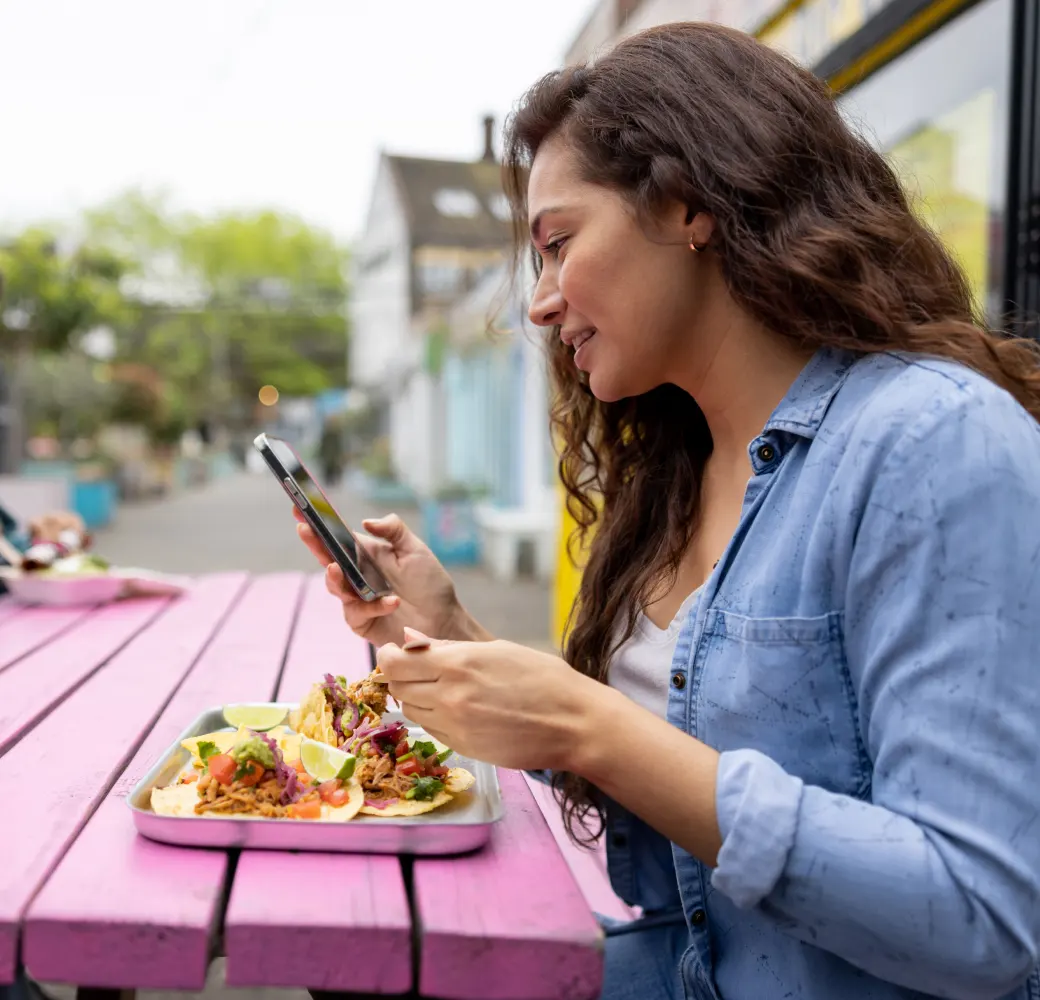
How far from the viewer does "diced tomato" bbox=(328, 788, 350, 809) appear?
1230mm

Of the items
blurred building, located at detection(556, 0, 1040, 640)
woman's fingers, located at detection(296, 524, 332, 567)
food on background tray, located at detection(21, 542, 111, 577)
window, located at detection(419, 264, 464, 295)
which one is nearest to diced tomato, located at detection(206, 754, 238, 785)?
woman's fingers, located at detection(296, 524, 332, 567)

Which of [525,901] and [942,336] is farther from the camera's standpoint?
[942,336]

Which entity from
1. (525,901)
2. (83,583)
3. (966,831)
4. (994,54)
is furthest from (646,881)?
(994,54)

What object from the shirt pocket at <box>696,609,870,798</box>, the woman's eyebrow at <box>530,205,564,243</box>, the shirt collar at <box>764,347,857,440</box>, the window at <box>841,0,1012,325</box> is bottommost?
the shirt pocket at <box>696,609,870,798</box>

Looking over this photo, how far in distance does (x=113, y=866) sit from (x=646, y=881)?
2.76 feet

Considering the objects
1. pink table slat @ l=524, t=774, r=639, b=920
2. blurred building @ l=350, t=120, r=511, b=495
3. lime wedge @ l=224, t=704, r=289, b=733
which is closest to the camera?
lime wedge @ l=224, t=704, r=289, b=733

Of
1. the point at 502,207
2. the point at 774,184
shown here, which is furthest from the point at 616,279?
the point at 502,207

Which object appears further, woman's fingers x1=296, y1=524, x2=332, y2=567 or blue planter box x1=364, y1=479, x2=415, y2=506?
blue planter box x1=364, y1=479, x2=415, y2=506

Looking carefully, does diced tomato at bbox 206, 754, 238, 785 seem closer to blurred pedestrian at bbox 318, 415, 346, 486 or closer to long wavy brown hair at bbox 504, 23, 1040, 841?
long wavy brown hair at bbox 504, 23, 1040, 841

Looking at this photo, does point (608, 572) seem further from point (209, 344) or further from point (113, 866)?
point (209, 344)

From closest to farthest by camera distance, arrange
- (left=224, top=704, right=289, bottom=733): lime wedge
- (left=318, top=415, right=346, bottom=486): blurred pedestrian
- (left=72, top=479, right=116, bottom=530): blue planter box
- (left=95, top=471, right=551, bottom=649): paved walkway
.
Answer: (left=224, top=704, right=289, bottom=733): lime wedge
(left=95, top=471, right=551, bottom=649): paved walkway
(left=72, top=479, right=116, bottom=530): blue planter box
(left=318, top=415, right=346, bottom=486): blurred pedestrian

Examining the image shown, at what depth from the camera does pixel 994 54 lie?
3092mm

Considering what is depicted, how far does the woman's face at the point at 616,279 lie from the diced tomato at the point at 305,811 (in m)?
0.68

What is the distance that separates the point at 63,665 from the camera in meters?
2.13
